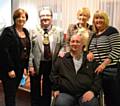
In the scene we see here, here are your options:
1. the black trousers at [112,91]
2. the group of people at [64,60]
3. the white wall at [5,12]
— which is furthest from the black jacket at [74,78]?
the white wall at [5,12]

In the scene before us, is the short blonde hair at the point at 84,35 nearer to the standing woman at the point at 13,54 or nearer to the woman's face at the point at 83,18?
the woman's face at the point at 83,18

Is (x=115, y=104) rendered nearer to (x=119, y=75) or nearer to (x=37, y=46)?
(x=119, y=75)

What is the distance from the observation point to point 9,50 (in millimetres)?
3545

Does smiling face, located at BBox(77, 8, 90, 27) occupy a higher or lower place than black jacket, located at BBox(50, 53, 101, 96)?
higher

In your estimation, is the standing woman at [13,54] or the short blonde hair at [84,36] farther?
the standing woman at [13,54]

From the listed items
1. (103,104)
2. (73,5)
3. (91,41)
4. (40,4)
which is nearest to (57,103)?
(103,104)

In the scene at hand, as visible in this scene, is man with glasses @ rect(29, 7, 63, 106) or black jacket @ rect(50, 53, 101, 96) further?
man with glasses @ rect(29, 7, 63, 106)

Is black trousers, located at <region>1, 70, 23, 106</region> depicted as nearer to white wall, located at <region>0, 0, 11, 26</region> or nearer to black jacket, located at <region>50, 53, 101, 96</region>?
black jacket, located at <region>50, 53, 101, 96</region>

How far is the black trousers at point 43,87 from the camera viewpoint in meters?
3.63

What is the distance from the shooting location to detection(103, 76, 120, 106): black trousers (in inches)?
133

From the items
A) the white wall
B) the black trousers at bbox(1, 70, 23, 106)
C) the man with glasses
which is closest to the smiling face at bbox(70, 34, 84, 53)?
the man with glasses

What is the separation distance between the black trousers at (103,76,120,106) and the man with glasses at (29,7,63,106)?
2.25 ft

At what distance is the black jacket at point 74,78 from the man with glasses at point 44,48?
13.4 inches

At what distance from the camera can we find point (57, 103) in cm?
308
